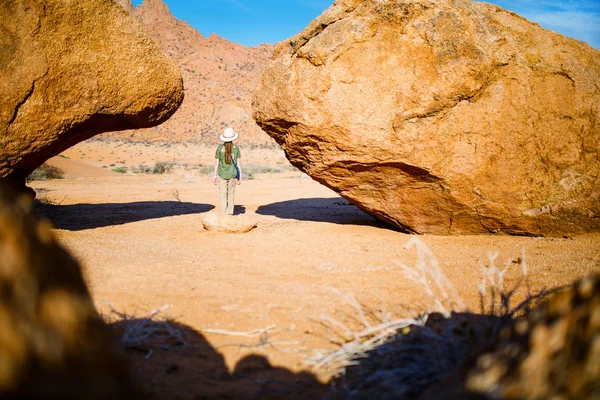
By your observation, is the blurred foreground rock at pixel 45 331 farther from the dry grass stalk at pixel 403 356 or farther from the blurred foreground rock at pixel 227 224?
the blurred foreground rock at pixel 227 224

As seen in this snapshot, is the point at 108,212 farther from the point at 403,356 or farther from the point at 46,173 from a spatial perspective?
the point at 46,173

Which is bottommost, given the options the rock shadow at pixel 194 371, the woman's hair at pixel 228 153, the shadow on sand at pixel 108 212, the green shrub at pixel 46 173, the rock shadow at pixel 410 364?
the rock shadow at pixel 194 371

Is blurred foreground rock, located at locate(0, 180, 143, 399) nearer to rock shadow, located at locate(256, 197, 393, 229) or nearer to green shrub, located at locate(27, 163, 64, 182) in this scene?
rock shadow, located at locate(256, 197, 393, 229)

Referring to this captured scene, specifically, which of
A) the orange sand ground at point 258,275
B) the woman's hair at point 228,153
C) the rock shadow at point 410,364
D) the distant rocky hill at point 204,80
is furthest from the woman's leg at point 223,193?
the distant rocky hill at point 204,80

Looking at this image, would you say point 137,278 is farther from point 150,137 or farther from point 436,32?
point 150,137

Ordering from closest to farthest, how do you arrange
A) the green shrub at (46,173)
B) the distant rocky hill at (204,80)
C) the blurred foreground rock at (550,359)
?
the blurred foreground rock at (550,359), the green shrub at (46,173), the distant rocky hill at (204,80)

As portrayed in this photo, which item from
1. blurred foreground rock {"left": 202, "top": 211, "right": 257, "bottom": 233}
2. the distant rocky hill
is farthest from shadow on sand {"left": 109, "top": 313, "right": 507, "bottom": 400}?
the distant rocky hill

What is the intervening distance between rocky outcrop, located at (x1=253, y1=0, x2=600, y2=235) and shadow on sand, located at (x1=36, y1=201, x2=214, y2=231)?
3636 millimetres

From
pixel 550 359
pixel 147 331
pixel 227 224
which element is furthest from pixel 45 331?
pixel 227 224

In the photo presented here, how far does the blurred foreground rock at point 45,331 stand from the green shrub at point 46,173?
14.1 meters

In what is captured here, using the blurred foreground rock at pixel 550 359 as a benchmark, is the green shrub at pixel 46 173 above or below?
above

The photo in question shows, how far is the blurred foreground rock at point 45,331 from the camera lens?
2.22 ft

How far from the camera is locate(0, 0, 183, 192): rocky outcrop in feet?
14.4

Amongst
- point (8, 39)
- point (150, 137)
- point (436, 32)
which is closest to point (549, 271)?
point (436, 32)
